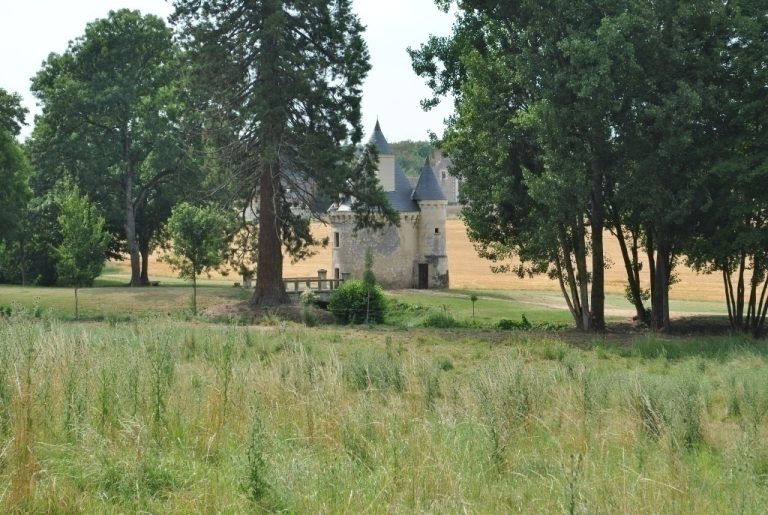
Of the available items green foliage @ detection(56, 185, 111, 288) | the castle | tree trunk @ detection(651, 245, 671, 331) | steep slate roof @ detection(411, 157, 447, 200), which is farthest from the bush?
steep slate roof @ detection(411, 157, 447, 200)

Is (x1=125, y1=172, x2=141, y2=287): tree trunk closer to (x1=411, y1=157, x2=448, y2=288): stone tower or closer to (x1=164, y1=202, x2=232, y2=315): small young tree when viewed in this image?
(x1=164, y1=202, x2=232, y2=315): small young tree

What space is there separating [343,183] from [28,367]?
26.4 meters

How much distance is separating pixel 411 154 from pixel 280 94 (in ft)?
508

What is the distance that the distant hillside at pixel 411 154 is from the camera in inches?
6914

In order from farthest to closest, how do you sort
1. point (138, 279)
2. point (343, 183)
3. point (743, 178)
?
point (138, 279) < point (343, 183) < point (743, 178)

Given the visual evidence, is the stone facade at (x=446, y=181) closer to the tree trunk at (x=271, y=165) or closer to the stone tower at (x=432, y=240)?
the stone tower at (x=432, y=240)

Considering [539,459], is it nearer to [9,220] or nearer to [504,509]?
[504,509]

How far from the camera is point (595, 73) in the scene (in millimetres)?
21969

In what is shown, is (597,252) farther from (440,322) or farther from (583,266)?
(440,322)

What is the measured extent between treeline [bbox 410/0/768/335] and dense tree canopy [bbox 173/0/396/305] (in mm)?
8439

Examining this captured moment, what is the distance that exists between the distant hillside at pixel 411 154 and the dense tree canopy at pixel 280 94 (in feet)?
442

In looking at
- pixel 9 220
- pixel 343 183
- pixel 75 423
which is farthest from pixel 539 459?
pixel 9 220

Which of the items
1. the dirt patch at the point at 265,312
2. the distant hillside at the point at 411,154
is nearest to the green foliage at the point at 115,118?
the dirt patch at the point at 265,312

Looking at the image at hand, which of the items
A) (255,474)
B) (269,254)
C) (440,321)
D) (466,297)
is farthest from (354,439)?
(466,297)
